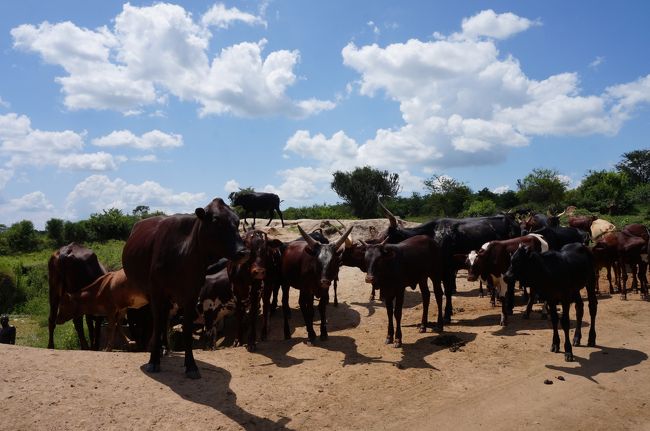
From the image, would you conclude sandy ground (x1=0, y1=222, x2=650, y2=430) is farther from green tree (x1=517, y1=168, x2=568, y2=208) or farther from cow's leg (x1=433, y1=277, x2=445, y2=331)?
green tree (x1=517, y1=168, x2=568, y2=208)

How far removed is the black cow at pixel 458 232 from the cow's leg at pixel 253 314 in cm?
460

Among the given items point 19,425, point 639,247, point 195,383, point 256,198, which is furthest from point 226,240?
point 256,198

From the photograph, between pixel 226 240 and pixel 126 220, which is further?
pixel 126 220

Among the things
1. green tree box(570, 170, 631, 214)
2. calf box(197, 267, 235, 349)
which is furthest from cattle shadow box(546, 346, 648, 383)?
green tree box(570, 170, 631, 214)

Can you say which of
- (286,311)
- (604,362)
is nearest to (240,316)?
(286,311)

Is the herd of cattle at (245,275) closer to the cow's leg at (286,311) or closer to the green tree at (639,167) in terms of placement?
the cow's leg at (286,311)

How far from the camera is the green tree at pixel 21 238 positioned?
117 ft

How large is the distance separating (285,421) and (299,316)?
640 centimetres

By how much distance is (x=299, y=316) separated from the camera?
12.3 meters

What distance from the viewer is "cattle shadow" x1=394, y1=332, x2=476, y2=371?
7.89 m

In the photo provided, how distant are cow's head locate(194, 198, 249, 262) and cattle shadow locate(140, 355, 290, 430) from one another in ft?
5.66

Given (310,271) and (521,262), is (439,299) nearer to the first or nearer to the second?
(521,262)

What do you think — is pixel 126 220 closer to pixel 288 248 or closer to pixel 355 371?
pixel 288 248

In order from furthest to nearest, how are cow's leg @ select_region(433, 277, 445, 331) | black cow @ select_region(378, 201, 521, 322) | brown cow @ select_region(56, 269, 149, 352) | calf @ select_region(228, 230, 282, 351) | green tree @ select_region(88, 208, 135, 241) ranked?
1. green tree @ select_region(88, 208, 135, 241)
2. black cow @ select_region(378, 201, 521, 322)
3. cow's leg @ select_region(433, 277, 445, 331)
4. brown cow @ select_region(56, 269, 149, 352)
5. calf @ select_region(228, 230, 282, 351)
